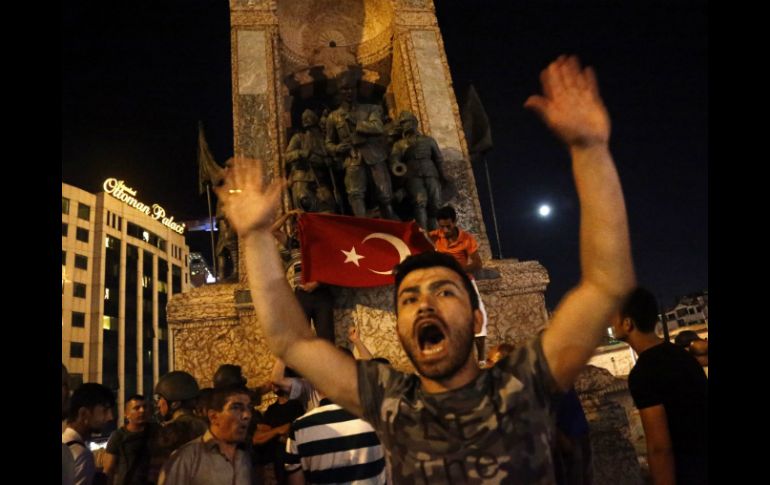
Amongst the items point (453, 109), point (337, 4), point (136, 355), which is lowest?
point (136, 355)

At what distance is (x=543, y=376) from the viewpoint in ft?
4.87

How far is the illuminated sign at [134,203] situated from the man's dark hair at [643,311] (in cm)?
5778

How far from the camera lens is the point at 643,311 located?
2.65 meters

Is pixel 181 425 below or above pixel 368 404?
below

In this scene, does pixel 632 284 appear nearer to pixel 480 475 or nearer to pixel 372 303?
pixel 480 475

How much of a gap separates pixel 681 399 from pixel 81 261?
→ 183ft

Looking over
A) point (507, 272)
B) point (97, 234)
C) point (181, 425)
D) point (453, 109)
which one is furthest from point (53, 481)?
point (97, 234)

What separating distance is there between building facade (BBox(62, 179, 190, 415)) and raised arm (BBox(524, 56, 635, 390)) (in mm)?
50452

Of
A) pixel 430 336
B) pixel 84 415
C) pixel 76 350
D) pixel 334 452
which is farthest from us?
pixel 76 350

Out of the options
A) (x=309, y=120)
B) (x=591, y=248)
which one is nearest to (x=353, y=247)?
(x=309, y=120)

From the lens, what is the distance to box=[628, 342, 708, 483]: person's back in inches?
86.4

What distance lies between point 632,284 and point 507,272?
256 inches

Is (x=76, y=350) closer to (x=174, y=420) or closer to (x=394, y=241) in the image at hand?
(x=394, y=241)

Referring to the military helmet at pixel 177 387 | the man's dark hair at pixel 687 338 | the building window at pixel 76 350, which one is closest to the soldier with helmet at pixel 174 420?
the military helmet at pixel 177 387
